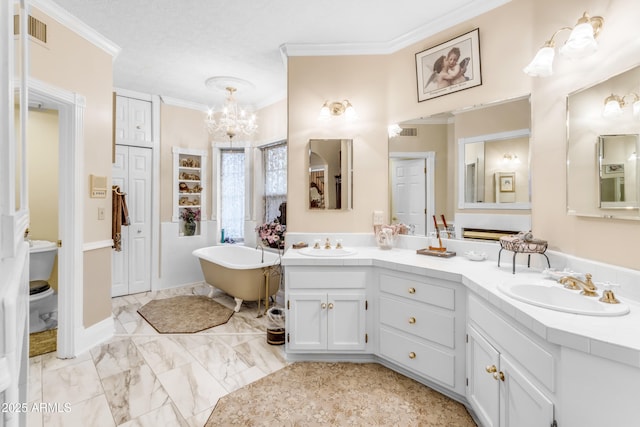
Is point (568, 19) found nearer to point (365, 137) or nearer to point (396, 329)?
point (365, 137)

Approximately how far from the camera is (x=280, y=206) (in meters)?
4.24

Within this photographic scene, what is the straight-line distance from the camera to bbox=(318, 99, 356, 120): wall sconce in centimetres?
277

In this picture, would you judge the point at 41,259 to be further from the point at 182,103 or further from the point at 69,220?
the point at 182,103

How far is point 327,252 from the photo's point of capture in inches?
98.9

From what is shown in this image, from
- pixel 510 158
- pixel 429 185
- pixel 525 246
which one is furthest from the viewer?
pixel 429 185

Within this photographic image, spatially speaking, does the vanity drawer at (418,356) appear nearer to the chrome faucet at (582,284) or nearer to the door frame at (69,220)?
the chrome faucet at (582,284)

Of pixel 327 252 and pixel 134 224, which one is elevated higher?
pixel 134 224

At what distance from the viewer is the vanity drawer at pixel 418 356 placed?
1.91 meters

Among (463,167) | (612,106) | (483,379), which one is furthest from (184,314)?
(612,106)

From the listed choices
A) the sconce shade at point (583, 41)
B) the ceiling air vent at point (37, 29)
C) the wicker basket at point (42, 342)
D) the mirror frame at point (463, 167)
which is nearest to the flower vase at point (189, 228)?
the wicker basket at point (42, 342)

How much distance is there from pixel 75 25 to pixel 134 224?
97.9 inches

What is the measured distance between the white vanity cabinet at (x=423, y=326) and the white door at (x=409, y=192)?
69 cm

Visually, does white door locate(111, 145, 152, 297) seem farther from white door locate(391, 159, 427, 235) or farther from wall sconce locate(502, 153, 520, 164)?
wall sconce locate(502, 153, 520, 164)

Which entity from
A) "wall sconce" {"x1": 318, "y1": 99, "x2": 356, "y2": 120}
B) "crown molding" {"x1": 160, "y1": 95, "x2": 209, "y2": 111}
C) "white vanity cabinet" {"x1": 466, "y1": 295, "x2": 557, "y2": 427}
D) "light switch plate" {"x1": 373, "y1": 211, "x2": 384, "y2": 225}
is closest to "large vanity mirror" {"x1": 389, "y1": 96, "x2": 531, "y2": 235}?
"light switch plate" {"x1": 373, "y1": 211, "x2": 384, "y2": 225}
